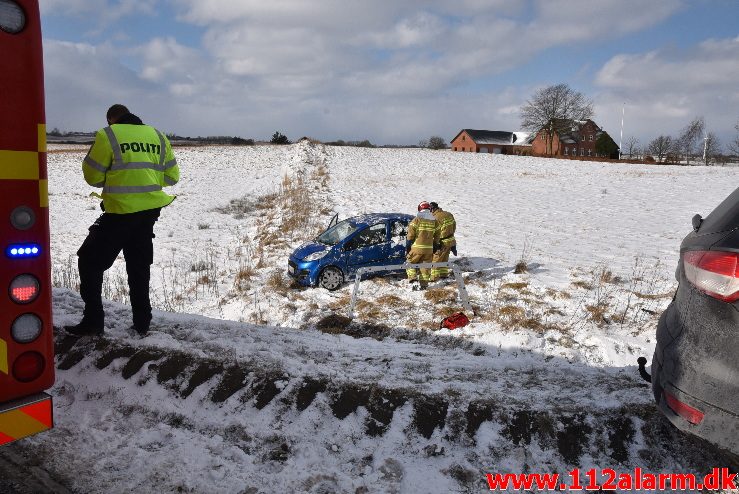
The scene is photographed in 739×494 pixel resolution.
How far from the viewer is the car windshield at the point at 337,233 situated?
10.3 m

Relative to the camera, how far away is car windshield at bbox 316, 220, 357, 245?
10.3 m

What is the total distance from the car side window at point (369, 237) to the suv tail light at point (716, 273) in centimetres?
789

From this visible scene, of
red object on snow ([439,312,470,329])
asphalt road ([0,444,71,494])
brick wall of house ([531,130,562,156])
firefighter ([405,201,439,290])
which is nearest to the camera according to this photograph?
asphalt road ([0,444,71,494])

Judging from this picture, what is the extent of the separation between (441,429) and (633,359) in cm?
311

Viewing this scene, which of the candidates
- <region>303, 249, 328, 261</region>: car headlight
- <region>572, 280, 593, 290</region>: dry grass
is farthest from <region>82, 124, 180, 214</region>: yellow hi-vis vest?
<region>572, 280, 593, 290</region>: dry grass

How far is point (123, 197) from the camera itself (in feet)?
13.3

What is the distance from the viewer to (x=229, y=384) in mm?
3877

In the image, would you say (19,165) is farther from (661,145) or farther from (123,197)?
(661,145)

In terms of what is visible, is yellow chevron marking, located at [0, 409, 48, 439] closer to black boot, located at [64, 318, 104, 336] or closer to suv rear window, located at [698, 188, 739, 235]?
black boot, located at [64, 318, 104, 336]

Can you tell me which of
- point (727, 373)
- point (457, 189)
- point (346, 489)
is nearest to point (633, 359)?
point (727, 373)

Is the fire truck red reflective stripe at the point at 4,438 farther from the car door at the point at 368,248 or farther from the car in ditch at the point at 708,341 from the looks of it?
the car door at the point at 368,248

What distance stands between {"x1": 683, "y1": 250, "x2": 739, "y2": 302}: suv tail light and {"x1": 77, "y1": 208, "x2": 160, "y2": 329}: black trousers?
4.08m

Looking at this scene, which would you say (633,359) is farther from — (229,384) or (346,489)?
(229,384)

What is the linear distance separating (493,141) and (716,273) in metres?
93.4
